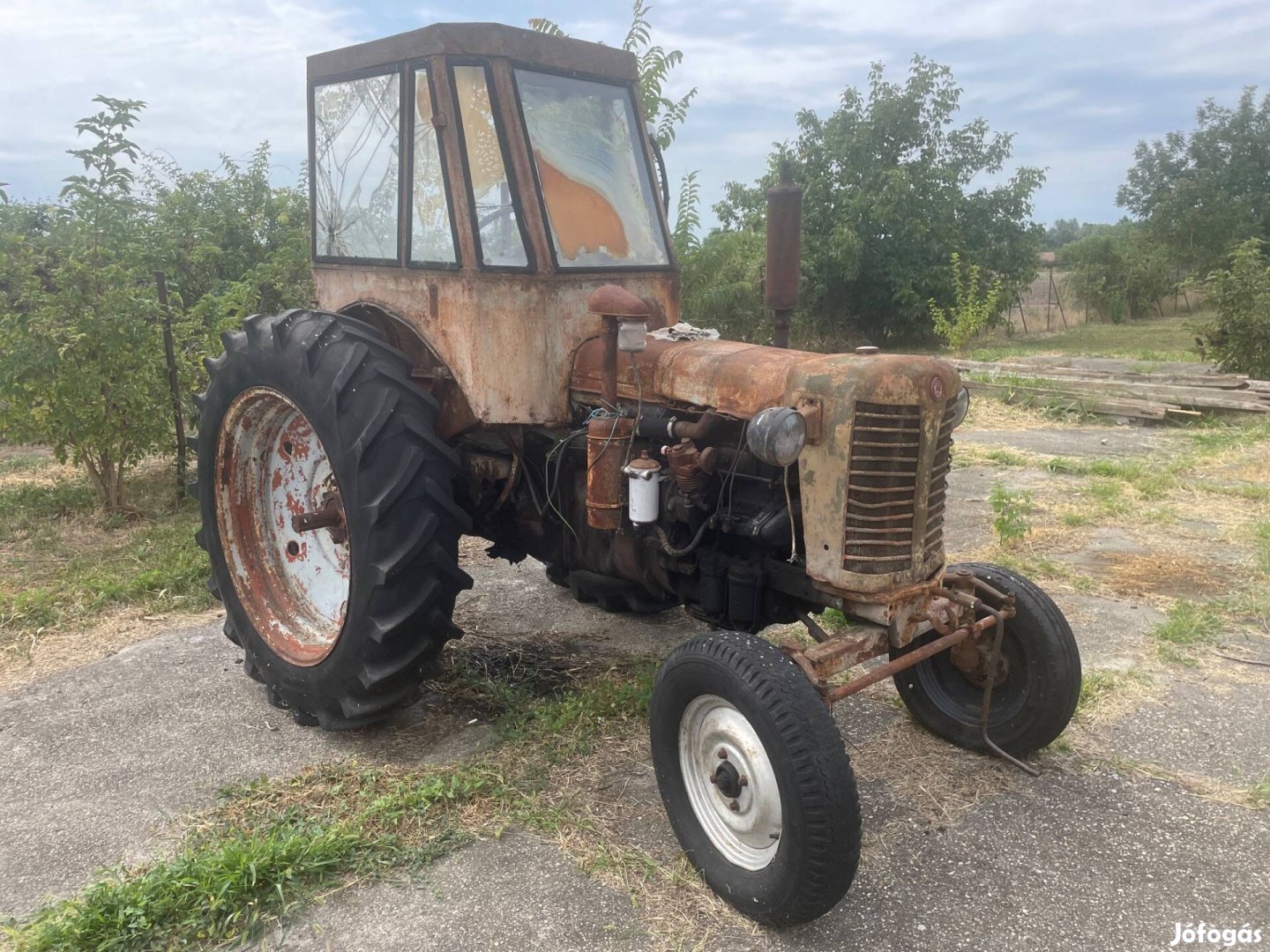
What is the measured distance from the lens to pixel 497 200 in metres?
3.50

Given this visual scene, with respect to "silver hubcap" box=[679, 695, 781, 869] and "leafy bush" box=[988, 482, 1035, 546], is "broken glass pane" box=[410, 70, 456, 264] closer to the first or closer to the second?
"silver hubcap" box=[679, 695, 781, 869]

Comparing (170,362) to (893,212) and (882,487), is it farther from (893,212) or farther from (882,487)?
(893,212)

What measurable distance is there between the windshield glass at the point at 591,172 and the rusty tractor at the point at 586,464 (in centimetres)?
1

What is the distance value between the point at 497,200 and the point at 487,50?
0.54m

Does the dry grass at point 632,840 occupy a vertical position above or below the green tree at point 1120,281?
below

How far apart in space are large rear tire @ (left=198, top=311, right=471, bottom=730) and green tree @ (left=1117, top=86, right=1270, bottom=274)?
94.9 feet

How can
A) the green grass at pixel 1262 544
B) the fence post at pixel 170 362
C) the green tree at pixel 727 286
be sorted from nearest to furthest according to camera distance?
the green grass at pixel 1262 544, the fence post at pixel 170 362, the green tree at pixel 727 286

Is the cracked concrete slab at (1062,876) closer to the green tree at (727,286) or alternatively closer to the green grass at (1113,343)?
the green tree at (727,286)

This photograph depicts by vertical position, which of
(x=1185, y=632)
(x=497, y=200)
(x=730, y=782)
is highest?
(x=497, y=200)

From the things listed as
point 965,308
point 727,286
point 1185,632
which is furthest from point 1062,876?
point 965,308

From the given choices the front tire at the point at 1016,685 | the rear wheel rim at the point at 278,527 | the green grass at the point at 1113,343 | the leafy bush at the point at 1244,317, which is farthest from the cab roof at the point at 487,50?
the green grass at the point at 1113,343

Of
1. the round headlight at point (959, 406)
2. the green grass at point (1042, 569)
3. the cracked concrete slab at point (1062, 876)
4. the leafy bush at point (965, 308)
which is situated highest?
the leafy bush at point (965, 308)

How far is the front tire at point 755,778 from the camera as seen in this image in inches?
94.5

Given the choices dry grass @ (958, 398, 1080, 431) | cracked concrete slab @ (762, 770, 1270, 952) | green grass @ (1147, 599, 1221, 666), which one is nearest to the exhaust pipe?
cracked concrete slab @ (762, 770, 1270, 952)
